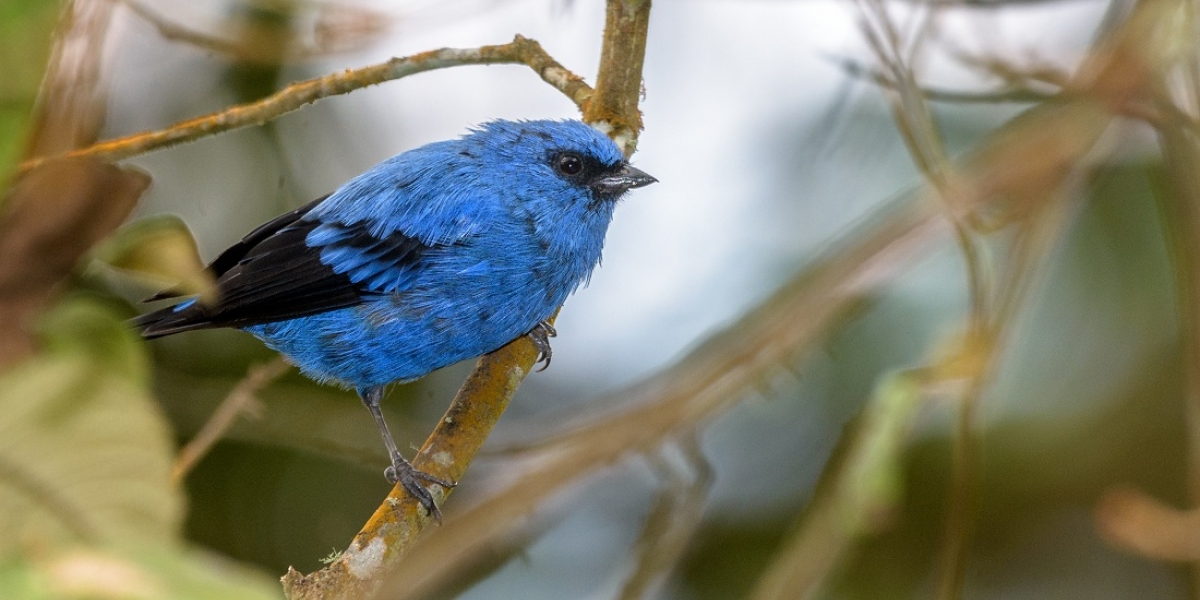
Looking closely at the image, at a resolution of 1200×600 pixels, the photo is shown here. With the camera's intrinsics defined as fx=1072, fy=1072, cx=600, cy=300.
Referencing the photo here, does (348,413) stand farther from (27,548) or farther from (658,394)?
(27,548)

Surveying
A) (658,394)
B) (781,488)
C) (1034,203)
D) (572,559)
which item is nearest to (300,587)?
(658,394)

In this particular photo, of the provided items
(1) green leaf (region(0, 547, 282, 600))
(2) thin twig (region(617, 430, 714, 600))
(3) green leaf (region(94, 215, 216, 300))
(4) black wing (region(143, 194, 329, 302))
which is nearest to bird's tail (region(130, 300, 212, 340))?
(4) black wing (region(143, 194, 329, 302))

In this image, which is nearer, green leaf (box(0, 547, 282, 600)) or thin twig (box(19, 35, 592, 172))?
green leaf (box(0, 547, 282, 600))

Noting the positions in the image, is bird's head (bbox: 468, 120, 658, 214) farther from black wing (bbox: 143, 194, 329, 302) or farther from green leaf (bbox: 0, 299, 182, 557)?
green leaf (bbox: 0, 299, 182, 557)

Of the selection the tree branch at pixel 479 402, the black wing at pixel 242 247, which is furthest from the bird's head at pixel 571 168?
the black wing at pixel 242 247

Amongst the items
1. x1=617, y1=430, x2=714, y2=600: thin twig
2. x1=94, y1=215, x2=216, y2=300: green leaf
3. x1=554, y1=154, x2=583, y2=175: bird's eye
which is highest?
x1=94, y1=215, x2=216, y2=300: green leaf

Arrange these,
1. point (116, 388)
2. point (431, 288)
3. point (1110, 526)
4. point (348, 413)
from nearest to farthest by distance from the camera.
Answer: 1. point (116, 388)
2. point (1110, 526)
3. point (431, 288)
4. point (348, 413)

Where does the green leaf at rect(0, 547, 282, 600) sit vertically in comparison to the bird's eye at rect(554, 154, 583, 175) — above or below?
above
